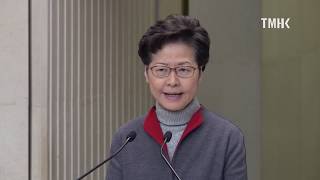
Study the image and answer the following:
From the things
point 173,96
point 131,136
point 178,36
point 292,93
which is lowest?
point 292,93

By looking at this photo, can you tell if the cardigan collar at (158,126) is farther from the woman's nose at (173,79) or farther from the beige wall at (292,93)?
the beige wall at (292,93)

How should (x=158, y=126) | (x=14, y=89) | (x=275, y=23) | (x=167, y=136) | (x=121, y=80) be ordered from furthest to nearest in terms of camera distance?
(x=275, y=23) → (x=121, y=80) → (x=14, y=89) → (x=158, y=126) → (x=167, y=136)

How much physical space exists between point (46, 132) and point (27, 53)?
0.63 metres

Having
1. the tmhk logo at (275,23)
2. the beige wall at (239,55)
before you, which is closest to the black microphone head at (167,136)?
the beige wall at (239,55)

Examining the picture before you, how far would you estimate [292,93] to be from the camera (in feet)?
20.3

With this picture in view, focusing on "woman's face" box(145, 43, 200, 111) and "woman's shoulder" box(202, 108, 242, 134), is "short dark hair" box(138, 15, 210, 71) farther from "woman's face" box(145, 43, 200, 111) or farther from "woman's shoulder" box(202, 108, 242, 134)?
"woman's shoulder" box(202, 108, 242, 134)

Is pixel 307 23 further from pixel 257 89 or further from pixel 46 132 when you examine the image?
pixel 46 132

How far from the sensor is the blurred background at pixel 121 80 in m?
5.09

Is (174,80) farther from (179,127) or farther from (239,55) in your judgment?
(239,55)

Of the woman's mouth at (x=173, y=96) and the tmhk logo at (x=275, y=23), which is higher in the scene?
the tmhk logo at (x=275, y=23)

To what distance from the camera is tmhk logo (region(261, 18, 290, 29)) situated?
20.2ft

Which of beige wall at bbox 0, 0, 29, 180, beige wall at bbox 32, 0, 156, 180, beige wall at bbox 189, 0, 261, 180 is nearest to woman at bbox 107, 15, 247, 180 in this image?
beige wall at bbox 32, 0, 156, 180

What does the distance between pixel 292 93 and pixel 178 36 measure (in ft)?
12.5

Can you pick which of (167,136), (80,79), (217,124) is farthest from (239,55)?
(167,136)
